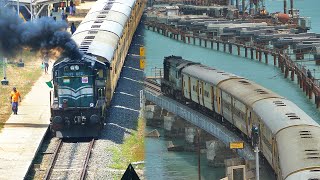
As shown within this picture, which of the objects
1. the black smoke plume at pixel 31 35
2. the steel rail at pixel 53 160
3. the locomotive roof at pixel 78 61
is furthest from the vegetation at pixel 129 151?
the black smoke plume at pixel 31 35

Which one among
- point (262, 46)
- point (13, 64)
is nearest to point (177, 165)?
point (13, 64)

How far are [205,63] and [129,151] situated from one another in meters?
62.9

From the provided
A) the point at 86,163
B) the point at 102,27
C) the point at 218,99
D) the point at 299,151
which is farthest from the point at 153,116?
the point at 299,151

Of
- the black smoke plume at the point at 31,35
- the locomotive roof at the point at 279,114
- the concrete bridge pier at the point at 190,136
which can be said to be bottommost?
the concrete bridge pier at the point at 190,136

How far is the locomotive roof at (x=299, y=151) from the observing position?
110ft

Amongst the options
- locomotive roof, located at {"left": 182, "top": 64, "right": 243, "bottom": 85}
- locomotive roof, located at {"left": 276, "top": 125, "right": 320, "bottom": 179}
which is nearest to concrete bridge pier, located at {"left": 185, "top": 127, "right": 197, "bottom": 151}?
locomotive roof, located at {"left": 182, "top": 64, "right": 243, "bottom": 85}

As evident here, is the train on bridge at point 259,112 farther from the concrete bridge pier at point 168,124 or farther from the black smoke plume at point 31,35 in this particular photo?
the black smoke plume at point 31,35

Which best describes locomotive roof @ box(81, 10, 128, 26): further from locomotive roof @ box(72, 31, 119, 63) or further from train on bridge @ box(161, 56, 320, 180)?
locomotive roof @ box(72, 31, 119, 63)

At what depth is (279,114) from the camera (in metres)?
42.7

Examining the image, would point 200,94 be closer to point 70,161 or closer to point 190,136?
point 190,136

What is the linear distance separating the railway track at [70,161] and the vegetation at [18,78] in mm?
5632

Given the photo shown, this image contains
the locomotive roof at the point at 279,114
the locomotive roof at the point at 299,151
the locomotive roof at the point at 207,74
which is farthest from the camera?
the locomotive roof at the point at 207,74

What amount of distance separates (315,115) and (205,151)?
21.7 metres

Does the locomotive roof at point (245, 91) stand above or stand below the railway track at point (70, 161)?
above
